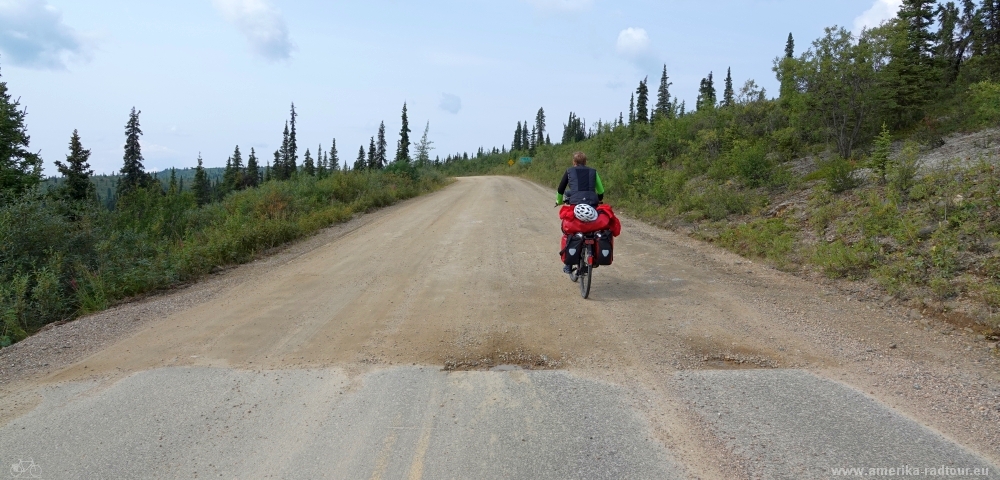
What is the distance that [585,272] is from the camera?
22.5 feet

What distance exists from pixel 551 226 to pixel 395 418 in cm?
1003

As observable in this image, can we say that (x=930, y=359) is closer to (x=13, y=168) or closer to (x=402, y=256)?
(x=402, y=256)

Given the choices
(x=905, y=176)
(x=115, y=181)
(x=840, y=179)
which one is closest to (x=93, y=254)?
(x=905, y=176)

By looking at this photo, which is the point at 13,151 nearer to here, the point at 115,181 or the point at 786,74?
the point at 786,74

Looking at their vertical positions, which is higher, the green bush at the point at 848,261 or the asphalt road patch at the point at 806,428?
the green bush at the point at 848,261

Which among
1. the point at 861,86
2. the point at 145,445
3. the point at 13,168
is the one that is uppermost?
the point at 861,86

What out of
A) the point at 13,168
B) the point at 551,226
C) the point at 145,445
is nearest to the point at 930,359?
the point at 145,445

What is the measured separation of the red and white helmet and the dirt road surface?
1.00m

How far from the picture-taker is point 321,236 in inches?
532

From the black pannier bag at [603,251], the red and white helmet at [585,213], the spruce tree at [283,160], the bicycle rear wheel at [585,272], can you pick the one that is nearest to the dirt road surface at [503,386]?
the bicycle rear wheel at [585,272]

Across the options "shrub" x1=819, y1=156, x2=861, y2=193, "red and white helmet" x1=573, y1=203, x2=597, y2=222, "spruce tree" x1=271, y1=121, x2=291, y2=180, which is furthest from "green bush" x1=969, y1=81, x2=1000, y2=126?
"spruce tree" x1=271, y1=121, x2=291, y2=180

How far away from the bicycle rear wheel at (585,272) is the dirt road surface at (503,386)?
17 cm

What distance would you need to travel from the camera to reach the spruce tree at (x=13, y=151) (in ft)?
59.5

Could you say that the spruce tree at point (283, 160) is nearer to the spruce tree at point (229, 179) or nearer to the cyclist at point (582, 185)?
the spruce tree at point (229, 179)
